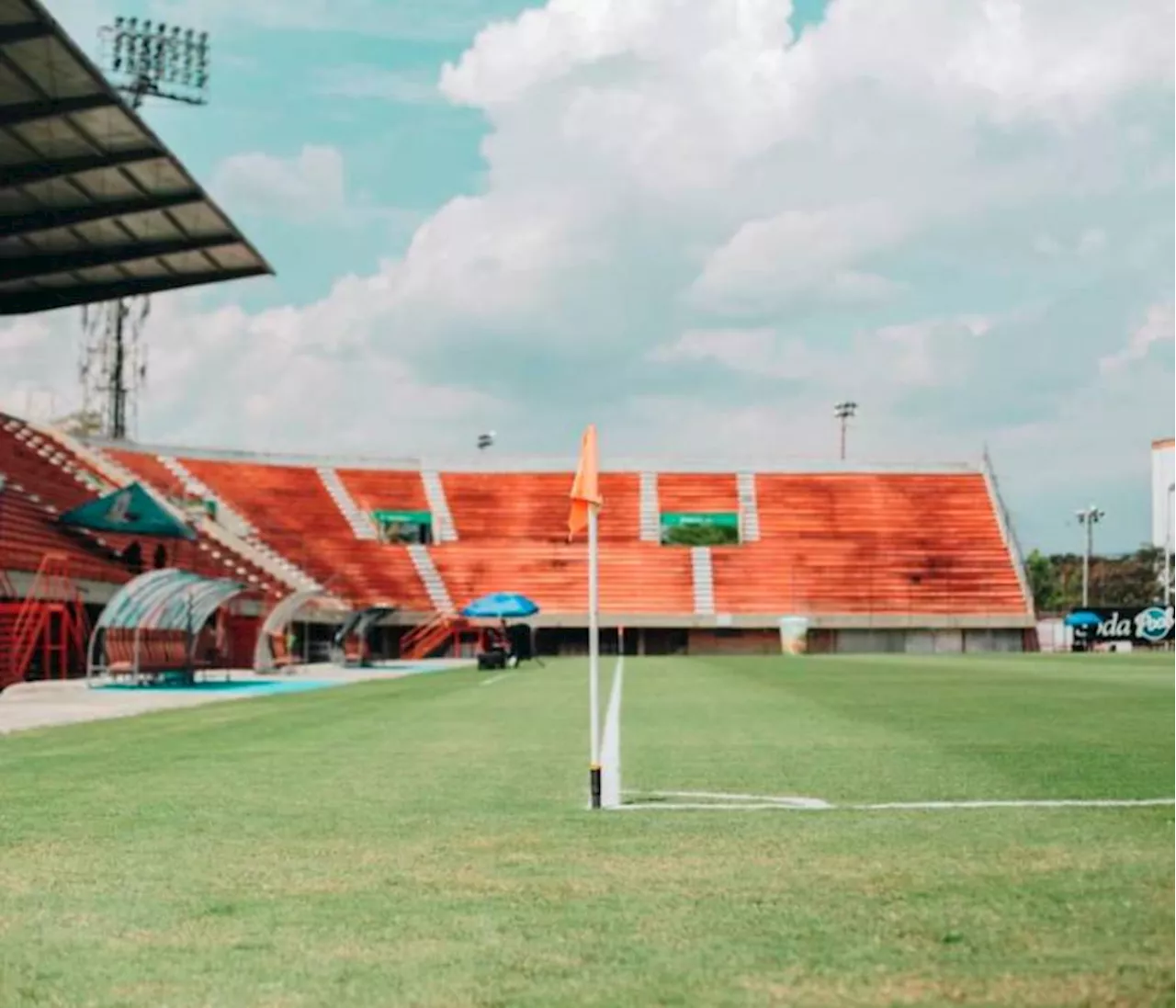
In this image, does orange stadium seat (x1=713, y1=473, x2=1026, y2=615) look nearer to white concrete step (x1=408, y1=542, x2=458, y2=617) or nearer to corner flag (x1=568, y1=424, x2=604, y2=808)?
white concrete step (x1=408, y1=542, x2=458, y2=617)

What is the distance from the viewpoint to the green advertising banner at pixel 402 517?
72062 millimetres

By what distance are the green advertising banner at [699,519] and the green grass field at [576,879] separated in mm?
60476

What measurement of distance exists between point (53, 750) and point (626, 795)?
21.6ft

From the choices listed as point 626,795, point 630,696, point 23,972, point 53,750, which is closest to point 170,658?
point 630,696

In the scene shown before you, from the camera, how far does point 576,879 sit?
5668 millimetres

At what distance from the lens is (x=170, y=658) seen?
31969mm

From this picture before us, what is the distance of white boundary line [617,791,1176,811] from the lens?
770 cm

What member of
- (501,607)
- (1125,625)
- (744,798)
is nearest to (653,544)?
(1125,625)

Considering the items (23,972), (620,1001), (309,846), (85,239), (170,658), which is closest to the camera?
(620,1001)

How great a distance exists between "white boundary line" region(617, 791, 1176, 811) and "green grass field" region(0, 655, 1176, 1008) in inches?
7.1

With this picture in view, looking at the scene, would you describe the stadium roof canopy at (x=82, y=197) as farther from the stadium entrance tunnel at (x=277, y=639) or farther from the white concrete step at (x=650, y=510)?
the white concrete step at (x=650, y=510)

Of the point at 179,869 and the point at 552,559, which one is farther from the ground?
the point at 552,559

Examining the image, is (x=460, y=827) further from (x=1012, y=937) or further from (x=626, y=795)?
(x=1012, y=937)

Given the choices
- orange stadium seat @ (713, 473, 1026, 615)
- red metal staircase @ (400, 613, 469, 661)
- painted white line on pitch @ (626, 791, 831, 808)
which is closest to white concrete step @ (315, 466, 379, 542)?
red metal staircase @ (400, 613, 469, 661)
